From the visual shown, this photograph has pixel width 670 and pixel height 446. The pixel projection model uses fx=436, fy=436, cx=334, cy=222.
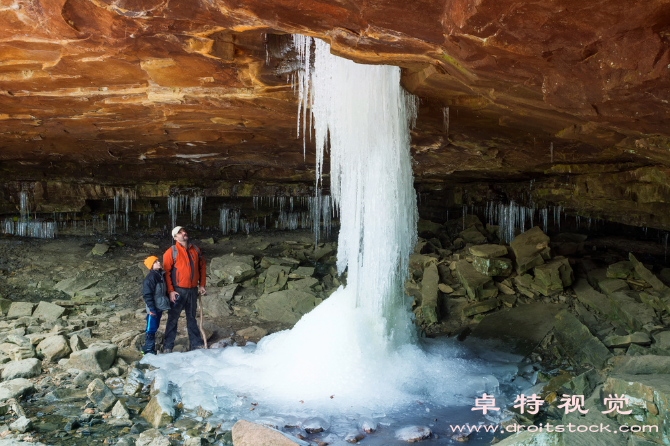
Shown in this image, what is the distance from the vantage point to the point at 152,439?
4.36 metres

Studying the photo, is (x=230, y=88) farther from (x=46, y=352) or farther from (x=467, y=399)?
(x=467, y=399)

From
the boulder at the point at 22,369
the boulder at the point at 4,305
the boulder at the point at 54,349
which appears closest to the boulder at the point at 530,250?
the boulder at the point at 54,349

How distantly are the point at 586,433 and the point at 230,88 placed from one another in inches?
210

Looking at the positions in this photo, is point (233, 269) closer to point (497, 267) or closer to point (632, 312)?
point (497, 267)

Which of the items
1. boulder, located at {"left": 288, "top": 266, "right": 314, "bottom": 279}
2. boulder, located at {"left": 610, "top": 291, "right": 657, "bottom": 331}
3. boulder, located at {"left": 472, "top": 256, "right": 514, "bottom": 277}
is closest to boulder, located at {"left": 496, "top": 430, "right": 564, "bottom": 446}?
boulder, located at {"left": 610, "top": 291, "right": 657, "bottom": 331}

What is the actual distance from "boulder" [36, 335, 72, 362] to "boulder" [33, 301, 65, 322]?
237 centimetres

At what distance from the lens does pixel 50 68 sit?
4.92 m

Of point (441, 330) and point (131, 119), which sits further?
point (441, 330)

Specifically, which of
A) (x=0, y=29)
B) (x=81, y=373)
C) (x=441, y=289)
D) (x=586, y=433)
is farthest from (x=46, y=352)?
(x=441, y=289)

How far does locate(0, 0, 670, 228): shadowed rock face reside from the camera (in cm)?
290

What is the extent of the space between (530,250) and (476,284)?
166 cm

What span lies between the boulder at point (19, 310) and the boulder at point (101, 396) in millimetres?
4914

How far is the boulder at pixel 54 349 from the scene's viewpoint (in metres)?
6.25

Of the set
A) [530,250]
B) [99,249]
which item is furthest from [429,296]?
[99,249]
